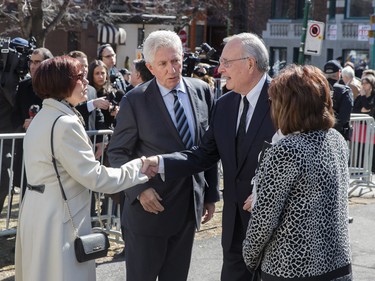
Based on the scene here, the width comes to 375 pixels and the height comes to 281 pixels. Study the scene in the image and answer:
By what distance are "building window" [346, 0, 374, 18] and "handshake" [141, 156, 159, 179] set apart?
104 ft

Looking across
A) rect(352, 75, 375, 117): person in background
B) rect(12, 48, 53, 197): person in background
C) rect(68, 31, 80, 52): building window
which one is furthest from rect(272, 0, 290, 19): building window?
rect(12, 48, 53, 197): person in background

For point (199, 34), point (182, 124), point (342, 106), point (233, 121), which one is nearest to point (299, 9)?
point (199, 34)

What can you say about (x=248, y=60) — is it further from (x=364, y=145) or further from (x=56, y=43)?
(x=56, y=43)

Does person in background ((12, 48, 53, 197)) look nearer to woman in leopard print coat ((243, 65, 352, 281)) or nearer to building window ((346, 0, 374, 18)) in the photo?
woman in leopard print coat ((243, 65, 352, 281))

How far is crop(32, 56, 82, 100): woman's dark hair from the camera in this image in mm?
4055

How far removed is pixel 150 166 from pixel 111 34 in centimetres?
2780

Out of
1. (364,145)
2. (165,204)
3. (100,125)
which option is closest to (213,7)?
(364,145)

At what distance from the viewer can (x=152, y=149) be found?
15.3 feet

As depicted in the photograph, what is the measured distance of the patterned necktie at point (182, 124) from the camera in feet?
15.4

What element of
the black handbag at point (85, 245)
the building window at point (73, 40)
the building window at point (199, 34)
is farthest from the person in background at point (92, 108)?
the building window at point (199, 34)

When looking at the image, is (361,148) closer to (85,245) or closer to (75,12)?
(85,245)

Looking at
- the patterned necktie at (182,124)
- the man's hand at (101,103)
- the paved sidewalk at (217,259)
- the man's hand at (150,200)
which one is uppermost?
the patterned necktie at (182,124)

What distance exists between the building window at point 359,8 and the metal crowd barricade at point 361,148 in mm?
24783

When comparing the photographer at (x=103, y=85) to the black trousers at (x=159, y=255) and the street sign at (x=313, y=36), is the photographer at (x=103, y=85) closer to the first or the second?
the black trousers at (x=159, y=255)
